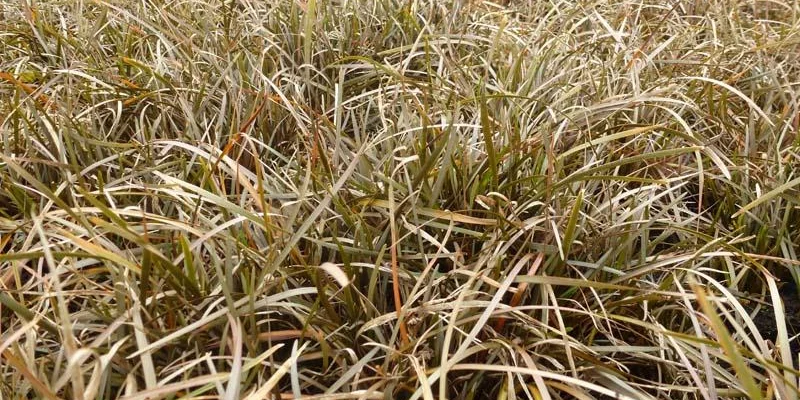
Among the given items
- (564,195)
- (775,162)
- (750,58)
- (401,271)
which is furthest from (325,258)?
(750,58)

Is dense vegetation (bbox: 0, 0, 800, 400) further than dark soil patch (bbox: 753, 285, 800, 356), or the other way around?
dark soil patch (bbox: 753, 285, 800, 356)

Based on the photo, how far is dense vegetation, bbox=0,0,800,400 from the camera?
1053 millimetres

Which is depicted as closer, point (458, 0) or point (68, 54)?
point (68, 54)

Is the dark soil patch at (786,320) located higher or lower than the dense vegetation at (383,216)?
lower

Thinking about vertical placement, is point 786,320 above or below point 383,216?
below

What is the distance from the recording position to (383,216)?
1.29 meters

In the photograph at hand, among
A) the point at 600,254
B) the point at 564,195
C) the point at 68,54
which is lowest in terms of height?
the point at 600,254

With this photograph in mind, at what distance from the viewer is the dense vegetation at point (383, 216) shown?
1.05 metres

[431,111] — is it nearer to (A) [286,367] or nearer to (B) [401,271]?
(B) [401,271]

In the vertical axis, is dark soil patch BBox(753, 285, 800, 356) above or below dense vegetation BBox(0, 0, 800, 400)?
below

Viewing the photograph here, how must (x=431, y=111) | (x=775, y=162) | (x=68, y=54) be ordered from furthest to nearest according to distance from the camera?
(x=68, y=54) < (x=431, y=111) < (x=775, y=162)

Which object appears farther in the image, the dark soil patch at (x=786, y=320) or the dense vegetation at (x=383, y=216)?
the dark soil patch at (x=786, y=320)

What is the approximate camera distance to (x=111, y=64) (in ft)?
6.20

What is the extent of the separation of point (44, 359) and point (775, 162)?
147 cm
